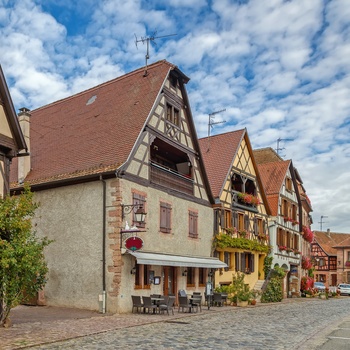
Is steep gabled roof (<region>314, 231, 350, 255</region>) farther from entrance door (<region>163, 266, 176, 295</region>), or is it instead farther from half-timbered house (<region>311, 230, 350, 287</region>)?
entrance door (<region>163, 266, 176, 295</region>)

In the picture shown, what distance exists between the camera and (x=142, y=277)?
66.1ft

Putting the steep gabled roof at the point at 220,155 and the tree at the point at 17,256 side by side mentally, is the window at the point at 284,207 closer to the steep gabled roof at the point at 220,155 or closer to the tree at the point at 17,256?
the steep gabled roof at the point at 220,155

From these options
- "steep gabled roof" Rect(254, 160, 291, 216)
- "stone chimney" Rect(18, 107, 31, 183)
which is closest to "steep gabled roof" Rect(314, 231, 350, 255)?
"steep gabled roof" Rect(254, 160, 291, 216)

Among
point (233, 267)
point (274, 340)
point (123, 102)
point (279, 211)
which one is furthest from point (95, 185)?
point (279, 211)

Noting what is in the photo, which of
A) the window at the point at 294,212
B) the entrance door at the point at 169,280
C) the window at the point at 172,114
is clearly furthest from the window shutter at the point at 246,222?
the window at the point at 294,212

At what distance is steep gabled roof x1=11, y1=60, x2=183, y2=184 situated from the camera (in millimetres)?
20609

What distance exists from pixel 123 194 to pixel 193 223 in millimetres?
6649

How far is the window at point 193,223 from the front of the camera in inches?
967

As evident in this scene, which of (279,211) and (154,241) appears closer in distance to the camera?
(154,241)

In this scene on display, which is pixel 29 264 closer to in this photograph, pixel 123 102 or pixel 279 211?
pixel 123 102

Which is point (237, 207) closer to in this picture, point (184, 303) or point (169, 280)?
point (169, 280)

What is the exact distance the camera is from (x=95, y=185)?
64.5 feet

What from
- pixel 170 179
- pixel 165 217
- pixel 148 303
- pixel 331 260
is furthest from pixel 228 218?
pixel 331 260

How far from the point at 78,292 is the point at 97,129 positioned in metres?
7.62
